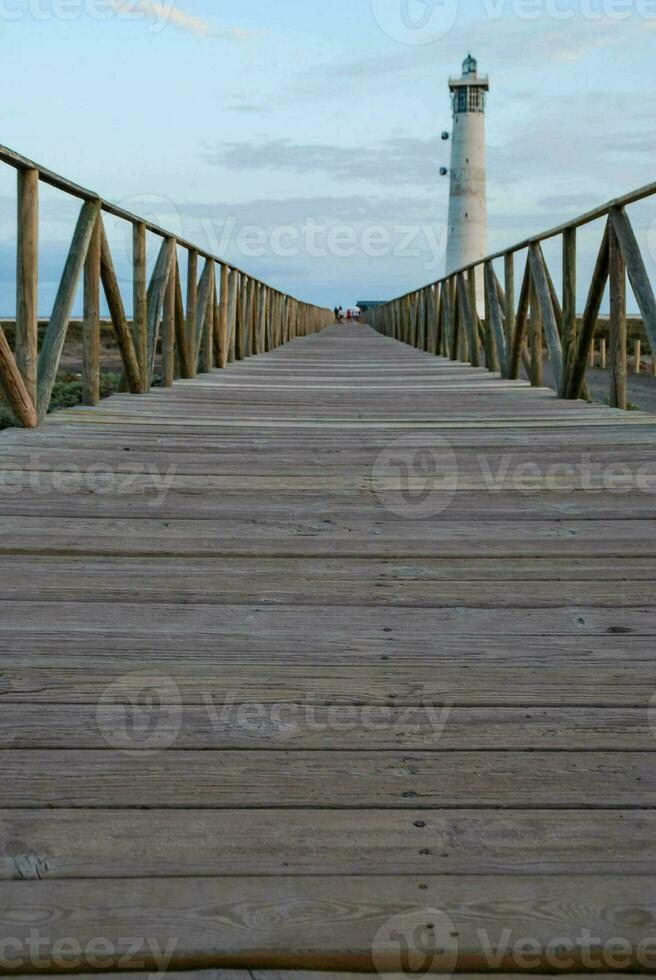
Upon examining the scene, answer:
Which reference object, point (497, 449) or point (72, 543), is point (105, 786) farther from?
point (497, 449)

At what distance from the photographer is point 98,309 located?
514 cm

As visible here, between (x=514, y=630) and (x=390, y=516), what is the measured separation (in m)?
0.94

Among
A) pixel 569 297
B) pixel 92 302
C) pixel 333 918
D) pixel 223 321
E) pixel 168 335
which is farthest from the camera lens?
pixel 223 321

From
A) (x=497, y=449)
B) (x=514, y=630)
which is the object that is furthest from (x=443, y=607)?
(x=497, y=449)

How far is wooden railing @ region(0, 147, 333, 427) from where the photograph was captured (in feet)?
13.7

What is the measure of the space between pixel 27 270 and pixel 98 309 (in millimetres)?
971

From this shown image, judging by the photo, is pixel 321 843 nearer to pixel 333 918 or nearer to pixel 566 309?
pixel 333 918

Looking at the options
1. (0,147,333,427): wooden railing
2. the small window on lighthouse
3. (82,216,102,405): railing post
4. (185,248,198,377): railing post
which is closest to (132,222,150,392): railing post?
(0,147,333,427): wooden railing

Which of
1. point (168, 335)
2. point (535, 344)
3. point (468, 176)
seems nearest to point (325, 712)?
point (168, 335)

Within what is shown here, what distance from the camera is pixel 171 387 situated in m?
7.22

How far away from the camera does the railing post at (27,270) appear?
4.12 metres

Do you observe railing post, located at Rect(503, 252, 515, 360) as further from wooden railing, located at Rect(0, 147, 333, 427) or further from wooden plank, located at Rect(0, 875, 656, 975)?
wooden plank, located at Rect(0, 875, 656, 975)

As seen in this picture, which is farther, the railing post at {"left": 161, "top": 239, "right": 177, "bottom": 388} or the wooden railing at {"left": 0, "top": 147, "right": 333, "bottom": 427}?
the railing post at {"left": 161, "top": 239, "right": 177, "bottom": 388}

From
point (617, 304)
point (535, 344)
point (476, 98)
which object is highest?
point (476, 98)
